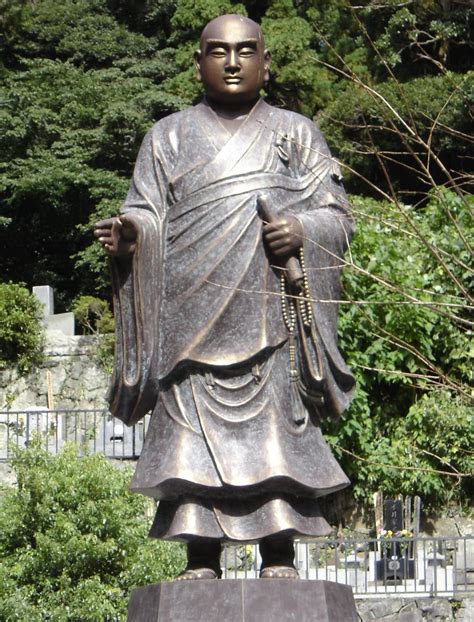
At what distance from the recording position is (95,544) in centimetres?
1267

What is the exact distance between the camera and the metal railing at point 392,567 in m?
13.7

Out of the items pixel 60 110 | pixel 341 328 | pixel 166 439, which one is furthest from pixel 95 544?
pixel 60 110

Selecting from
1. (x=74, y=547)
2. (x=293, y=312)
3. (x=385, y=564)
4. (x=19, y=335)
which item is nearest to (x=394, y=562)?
(x=385, y=564)

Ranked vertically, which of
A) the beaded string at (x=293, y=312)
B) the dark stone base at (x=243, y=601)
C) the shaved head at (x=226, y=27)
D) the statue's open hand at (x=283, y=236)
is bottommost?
the dark stone base at (x=243, y=601)

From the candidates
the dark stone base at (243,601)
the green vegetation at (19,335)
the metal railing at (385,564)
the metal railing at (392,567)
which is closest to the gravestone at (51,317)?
the green vegetation at (19,335)

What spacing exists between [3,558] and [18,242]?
14.1m

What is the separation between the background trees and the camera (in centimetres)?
1705

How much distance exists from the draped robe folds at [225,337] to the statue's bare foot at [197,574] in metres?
0.15

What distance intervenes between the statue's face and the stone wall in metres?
15.3

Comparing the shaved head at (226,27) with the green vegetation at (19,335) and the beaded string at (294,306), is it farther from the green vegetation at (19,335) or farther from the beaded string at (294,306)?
the green vegetation at (19,335)

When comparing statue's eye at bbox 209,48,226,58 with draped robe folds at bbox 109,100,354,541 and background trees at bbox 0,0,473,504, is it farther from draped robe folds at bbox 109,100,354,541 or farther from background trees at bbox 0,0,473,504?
background trees at bbox 0,0,473,504

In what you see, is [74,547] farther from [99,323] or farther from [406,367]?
[99,323]

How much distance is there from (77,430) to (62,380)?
6.01 feet

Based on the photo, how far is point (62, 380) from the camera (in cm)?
2208
